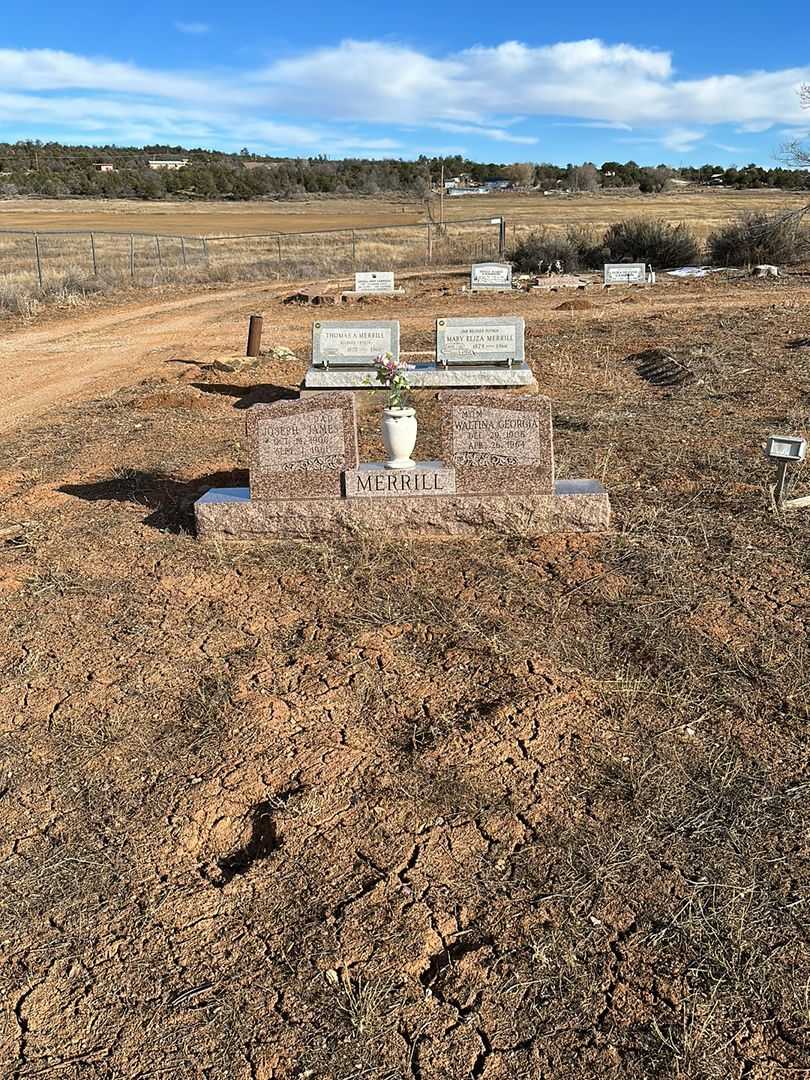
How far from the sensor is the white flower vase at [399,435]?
256 inches

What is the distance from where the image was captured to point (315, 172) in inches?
4348

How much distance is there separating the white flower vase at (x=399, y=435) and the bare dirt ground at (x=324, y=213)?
1448 inches

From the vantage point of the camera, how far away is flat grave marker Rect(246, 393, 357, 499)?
652 cm

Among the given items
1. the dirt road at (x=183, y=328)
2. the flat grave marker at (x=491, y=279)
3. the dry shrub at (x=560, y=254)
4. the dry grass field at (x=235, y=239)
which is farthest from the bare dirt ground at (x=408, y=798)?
the dry shrub at (x=560, y=254)

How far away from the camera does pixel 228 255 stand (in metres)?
35.8

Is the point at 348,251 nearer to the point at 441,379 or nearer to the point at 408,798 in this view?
the point at 441,379

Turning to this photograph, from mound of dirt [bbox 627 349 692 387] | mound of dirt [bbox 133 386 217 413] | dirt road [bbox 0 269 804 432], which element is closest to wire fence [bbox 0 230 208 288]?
dirt road [bbox 0 269 804 432]

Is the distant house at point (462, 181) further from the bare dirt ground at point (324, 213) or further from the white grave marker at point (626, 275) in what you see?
the white grave marker at point (626, 275)

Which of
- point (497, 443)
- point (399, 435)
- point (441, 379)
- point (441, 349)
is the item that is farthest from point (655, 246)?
point (399, 435)

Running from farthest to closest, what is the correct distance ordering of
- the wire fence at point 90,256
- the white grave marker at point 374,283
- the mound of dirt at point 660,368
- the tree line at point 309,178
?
1. the tree line at point 309,178
2. the wire fence at point 90,256
3. the white grave marker at point 374,283
4. the mound of dirt at point 660,368

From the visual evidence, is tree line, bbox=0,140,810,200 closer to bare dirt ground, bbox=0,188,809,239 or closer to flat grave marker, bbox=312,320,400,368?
bare dirt ground, bbox=0,188,809,239

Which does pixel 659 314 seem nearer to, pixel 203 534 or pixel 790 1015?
pixel 203 534

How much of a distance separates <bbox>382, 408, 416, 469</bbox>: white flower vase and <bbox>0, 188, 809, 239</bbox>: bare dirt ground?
36.8m

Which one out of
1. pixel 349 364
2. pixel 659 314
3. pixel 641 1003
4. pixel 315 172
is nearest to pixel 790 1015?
pixel 641 1003
